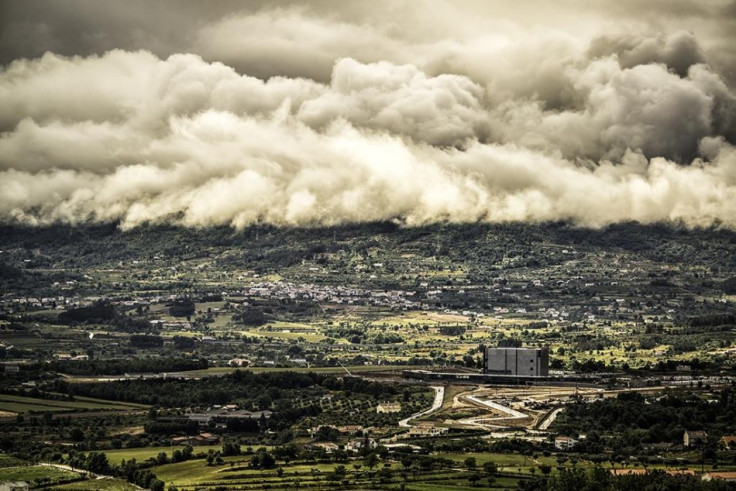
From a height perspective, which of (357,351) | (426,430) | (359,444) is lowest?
(359,444)

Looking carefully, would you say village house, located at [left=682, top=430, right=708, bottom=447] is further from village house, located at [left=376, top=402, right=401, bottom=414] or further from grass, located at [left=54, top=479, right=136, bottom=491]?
grass, located at [left=54, top=479, right=136, bottom=491]

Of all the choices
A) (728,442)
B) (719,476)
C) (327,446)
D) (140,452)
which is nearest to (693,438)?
(728,442)

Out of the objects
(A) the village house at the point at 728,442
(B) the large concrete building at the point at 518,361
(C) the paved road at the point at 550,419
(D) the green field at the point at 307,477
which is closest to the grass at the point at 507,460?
(D) the green field at the point at 307,477

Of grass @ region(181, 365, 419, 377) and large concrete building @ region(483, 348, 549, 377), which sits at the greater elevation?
large concrete building @ region(483, 348, 549, 377)

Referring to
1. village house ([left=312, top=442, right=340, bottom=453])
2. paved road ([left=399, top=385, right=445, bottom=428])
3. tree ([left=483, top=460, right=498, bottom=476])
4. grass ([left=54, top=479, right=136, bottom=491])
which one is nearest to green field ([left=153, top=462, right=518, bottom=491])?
tree ([left=483, top=460, right=498, bottom=476])

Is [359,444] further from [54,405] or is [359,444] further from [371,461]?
[54,405]

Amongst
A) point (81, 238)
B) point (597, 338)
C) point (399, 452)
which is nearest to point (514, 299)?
point (597, 338)

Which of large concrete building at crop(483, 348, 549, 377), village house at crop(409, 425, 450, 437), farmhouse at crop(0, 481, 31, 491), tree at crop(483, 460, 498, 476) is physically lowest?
farmhouse at crop(0, 481, 31, 491)
